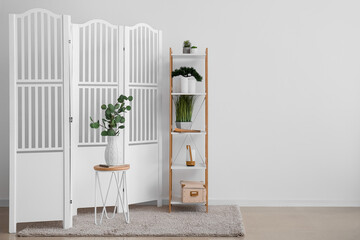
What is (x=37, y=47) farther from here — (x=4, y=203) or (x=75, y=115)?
(x=4, y=203)

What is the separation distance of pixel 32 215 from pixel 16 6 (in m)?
2.60

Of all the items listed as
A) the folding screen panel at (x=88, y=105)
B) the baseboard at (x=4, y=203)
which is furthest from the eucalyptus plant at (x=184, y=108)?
the baseboard at (x=4, y=203)

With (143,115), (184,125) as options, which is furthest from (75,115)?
(184,125)

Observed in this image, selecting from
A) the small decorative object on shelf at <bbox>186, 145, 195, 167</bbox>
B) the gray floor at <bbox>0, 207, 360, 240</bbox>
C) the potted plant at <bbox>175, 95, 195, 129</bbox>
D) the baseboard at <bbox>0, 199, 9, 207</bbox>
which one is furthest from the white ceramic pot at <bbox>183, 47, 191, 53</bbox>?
the baseboard at <bbox>0, 199, 9, 207</bbox>

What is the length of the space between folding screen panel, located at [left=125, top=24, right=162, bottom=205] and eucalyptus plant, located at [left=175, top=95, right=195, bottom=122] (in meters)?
0.26

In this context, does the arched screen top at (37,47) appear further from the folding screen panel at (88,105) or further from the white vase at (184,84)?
the white vase at (184,84)

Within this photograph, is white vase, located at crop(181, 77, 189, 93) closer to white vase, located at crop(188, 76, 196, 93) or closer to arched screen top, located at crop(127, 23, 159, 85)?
white vase, located at crop(188, 76, 196, 93)

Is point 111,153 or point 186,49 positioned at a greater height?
point 186,49

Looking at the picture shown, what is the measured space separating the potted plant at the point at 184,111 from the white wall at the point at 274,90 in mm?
368

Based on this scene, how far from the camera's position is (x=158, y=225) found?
13.8ft

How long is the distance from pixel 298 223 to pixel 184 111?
5.74ft

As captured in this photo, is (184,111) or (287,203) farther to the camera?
(287,203)

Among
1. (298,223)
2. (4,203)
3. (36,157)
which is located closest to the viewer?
(36,157)

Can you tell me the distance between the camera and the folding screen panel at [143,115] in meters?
4.78
